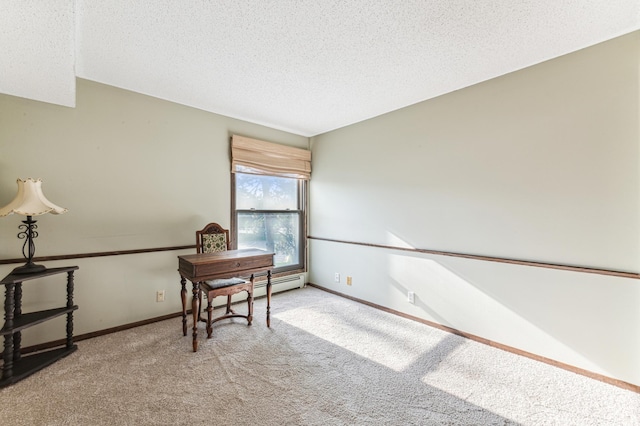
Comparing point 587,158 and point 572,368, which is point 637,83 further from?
point 572,368

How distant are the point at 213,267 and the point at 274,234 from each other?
5.27 ft

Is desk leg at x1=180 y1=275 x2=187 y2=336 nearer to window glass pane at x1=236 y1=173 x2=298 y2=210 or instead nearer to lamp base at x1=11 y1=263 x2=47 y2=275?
lamp base at x1=11 y1=263 x2=47 y2=275

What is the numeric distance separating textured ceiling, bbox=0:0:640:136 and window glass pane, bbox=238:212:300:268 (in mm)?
1668

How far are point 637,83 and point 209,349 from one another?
12.5 ft

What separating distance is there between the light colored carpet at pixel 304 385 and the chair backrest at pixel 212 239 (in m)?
0.85

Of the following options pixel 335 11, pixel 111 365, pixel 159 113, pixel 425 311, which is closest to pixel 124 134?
pixel 159 113

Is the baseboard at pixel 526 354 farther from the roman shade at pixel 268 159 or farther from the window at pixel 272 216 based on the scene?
the roman shade at pixel 268 159

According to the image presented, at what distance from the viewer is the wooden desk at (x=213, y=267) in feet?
7.57

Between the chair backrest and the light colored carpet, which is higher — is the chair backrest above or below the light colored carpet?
above

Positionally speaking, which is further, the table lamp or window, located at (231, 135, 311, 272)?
window, located at (231, 135, 311, 272)

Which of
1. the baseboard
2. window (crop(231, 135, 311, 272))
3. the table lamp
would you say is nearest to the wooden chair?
window (crop(231, 135, 311, 272))

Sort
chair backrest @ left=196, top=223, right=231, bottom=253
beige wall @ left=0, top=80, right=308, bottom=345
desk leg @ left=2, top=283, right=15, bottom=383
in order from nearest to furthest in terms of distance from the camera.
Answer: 1. desk leg @ left=2, top=283, right=15, bottom=383
2. beige wall @ left=0, top=80, right=308, bottom=345
3. chair backrest @ left=196, top=223, right=231, bottom=253

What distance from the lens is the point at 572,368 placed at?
2.05 m

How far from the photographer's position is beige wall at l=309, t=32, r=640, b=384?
6.17 feet
